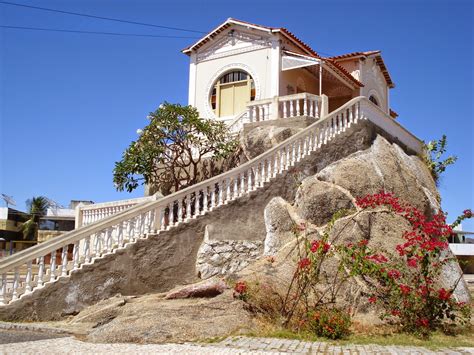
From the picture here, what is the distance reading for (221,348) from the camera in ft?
→ 26.4

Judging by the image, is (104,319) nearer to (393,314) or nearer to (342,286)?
(342,286)

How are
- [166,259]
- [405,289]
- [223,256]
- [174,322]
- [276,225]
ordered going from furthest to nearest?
1. [276,225]
2. [223,256]
3. [166,259]
4. [405,289]
5. [174,322]

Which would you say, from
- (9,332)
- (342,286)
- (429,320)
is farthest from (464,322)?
(9,332)

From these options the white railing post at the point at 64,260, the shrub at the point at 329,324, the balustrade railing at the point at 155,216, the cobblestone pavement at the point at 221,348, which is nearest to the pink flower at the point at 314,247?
the shrub at the point at 329,324

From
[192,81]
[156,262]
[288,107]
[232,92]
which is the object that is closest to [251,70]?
[232,92]

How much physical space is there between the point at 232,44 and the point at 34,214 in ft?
113

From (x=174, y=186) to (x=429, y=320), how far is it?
10.5 metres

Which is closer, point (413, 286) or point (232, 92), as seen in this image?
point (413, 286)

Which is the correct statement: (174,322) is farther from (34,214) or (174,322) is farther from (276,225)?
(34,214)

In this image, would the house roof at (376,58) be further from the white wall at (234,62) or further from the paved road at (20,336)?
the paved road at (20,336)

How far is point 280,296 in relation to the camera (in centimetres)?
1040

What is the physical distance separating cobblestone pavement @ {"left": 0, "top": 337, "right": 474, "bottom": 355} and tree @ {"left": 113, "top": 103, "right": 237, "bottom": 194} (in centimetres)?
896

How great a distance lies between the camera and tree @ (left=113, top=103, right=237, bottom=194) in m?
17.2

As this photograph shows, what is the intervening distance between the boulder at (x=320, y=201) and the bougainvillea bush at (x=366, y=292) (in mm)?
1673
